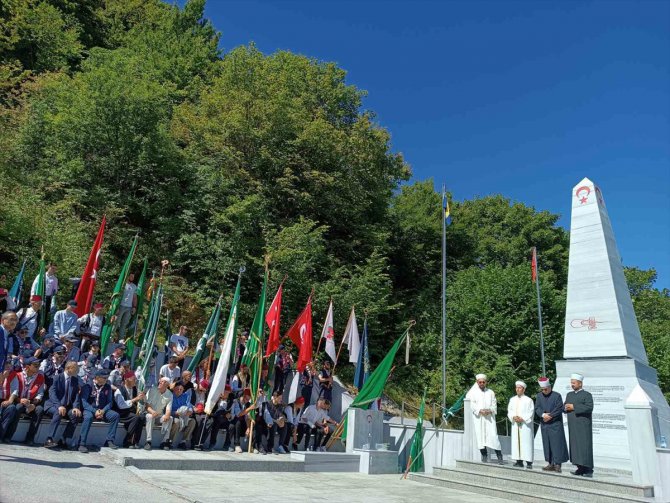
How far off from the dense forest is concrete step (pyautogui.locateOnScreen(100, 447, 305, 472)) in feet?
30.6

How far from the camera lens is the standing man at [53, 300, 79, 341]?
38.3 ft

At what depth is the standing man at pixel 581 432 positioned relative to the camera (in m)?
9.84

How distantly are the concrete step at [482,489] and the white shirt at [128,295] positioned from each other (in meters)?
8.35

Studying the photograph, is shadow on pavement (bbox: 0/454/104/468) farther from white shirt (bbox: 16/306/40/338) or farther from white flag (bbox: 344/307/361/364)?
white flag (bbox: 344/307/361/364)

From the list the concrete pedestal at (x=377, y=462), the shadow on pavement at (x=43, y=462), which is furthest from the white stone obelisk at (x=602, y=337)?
the shadow on pavement at (x=43, y=462)

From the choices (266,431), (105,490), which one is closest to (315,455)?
(266,431)

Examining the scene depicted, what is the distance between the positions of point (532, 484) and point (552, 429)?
4.09ft

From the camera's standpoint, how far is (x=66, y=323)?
1183 centimetres

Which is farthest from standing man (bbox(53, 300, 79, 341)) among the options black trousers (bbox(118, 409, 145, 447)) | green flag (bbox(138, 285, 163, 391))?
black trousers (bbox(118, 409, 145, 447))

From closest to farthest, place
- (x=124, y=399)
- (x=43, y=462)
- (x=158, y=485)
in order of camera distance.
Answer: (x=158, y=485), (x=43, y=462), (x=124, y=399)

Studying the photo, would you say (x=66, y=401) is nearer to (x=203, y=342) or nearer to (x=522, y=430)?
(x=203, y=342)

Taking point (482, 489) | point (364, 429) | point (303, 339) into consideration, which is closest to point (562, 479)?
point (482, 489)

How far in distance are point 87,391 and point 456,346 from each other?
18.1 metres

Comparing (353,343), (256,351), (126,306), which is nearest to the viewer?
(256,351)
